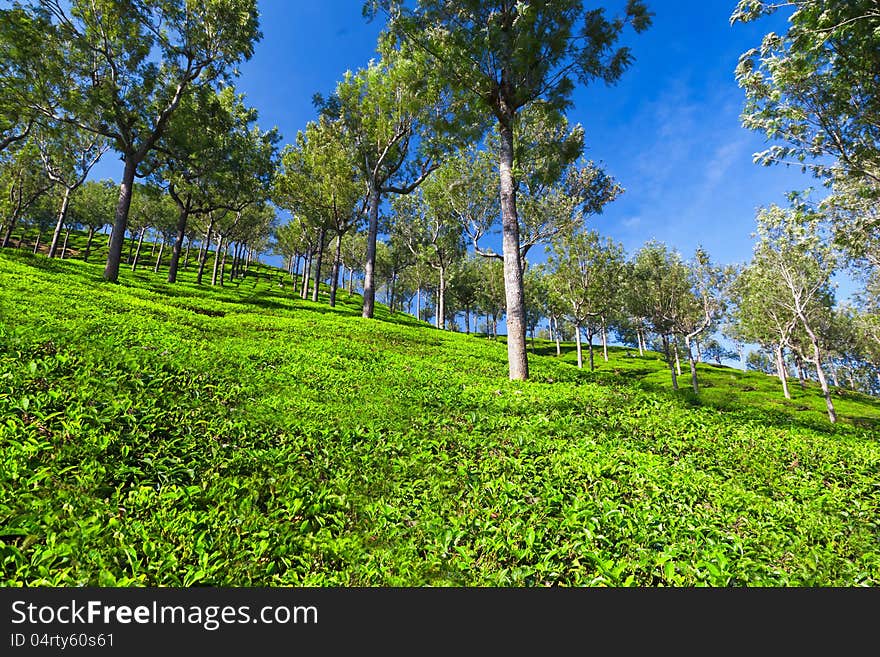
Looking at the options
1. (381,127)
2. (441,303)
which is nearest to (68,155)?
(381,127)

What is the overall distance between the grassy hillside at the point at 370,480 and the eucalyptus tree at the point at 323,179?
1006 inches

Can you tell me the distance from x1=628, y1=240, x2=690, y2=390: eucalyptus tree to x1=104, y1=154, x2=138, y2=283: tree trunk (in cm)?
4354

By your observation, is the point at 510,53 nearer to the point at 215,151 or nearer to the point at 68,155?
the point at 215,151

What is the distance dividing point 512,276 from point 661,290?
32.0 m

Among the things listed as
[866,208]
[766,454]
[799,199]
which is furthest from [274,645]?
[866,208]

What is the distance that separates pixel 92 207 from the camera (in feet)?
209

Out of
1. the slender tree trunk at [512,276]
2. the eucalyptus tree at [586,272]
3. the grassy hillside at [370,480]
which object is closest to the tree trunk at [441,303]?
the eucalyptus tree at [586,272]

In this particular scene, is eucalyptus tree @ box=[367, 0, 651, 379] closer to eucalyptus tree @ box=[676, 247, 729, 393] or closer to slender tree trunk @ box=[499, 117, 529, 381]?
slender tree trunk @ box=[499, 117, 529, 381]

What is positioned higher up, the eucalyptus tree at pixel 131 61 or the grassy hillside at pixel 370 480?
the eucalyptus tree at pixel 131 61

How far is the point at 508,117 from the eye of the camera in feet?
48.5

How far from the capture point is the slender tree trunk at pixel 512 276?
43.7ft

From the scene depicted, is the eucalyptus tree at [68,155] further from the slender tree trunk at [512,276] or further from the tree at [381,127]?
the slender tree trunk at [512,276]

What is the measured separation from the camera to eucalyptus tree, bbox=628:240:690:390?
125ft

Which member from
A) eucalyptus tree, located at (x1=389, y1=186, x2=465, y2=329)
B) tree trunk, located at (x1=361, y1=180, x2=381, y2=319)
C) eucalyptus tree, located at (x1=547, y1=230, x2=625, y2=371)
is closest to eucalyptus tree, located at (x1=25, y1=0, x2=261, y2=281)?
tree trunk, located at (x1=361, y1=180, x2=381, y2=319)
